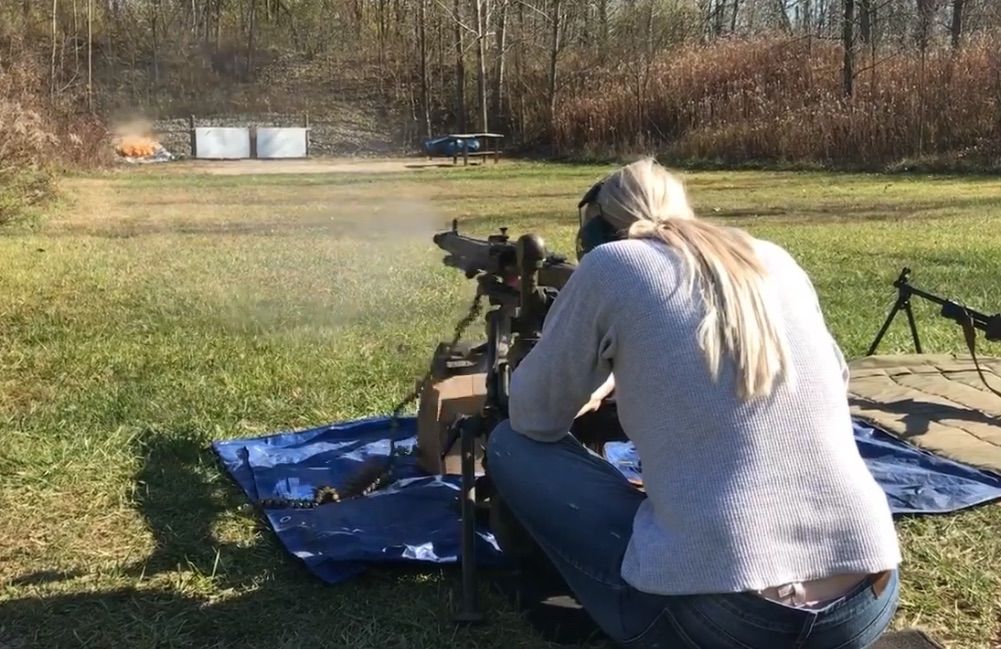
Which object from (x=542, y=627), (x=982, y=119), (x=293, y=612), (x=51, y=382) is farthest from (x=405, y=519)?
(x=982, y=119)

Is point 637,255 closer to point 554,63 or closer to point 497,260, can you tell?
point 497,260

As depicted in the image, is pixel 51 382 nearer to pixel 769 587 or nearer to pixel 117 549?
pixel 117 549

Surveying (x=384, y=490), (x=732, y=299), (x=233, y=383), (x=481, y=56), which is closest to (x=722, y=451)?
(x=732, y=299)

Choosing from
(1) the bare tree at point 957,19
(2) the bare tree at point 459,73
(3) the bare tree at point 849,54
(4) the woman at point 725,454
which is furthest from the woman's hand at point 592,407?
(2) the bare tree at point 459,73

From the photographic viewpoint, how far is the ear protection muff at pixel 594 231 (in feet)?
7.72

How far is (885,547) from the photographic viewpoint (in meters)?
1.89

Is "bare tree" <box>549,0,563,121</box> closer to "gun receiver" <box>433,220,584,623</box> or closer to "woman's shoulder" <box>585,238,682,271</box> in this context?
"gun receiver" <box>433,220,584,623</box>

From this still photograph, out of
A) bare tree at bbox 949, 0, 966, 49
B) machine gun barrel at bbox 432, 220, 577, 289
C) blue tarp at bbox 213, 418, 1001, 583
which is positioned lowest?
blue tarp at bbox 213, 418, 1001, 583

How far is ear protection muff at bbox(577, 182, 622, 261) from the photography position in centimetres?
235

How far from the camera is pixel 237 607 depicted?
Answer: 115 inches

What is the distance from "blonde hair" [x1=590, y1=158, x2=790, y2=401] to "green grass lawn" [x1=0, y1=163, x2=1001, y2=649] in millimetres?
1170

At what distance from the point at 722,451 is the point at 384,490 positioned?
6.53 ft

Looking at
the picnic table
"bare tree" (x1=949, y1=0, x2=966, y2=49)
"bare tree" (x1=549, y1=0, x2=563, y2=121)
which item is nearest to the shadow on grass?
the picnic table

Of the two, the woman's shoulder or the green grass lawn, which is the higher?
the woman's shoulder
